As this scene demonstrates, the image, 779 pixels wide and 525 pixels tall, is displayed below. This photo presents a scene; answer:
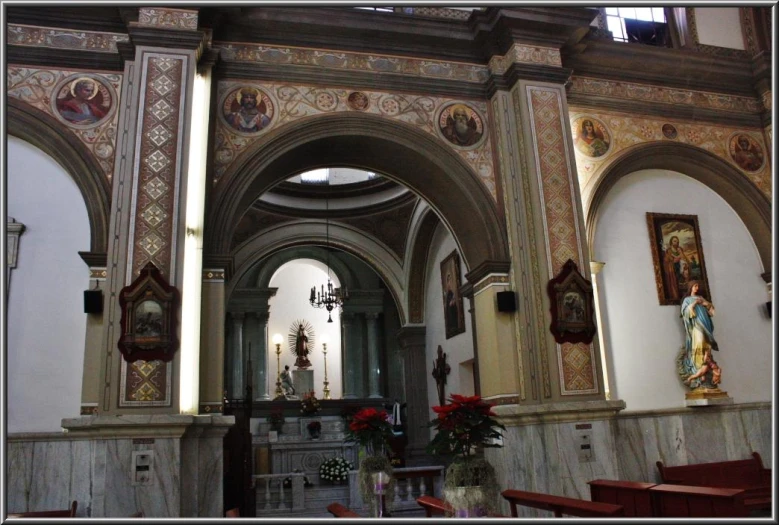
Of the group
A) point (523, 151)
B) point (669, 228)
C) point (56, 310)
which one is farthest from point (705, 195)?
point (56, 310)

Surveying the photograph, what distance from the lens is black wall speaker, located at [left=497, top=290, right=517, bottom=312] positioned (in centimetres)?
890

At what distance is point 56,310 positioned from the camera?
8172 mm

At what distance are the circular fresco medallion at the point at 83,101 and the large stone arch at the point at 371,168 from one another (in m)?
1.62

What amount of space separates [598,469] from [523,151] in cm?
Answer: 400

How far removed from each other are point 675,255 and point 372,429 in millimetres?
5863

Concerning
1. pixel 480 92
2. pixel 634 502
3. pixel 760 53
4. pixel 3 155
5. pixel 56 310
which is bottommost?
pixel 634 502

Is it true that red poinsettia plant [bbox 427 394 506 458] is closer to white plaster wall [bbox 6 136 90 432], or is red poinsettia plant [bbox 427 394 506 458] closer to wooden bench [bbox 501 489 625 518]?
wooden bench [bbox 501 489 625 518]

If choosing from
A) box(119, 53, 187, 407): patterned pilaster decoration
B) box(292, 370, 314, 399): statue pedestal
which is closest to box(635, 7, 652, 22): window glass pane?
box(119, 53, 187, 407): patterned pilaster decoration

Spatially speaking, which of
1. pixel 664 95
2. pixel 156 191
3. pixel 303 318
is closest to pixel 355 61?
pixel 156 191

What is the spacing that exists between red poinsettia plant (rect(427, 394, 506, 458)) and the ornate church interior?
2 centimetres

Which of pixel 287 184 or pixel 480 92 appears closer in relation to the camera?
pixel 480 92

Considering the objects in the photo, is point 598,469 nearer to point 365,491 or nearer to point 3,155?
point 365,491

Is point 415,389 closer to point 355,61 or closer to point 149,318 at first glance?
point 355,61

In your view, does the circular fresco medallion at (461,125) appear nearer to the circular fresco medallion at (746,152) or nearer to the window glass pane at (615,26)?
the window glass pane at (615,26)
